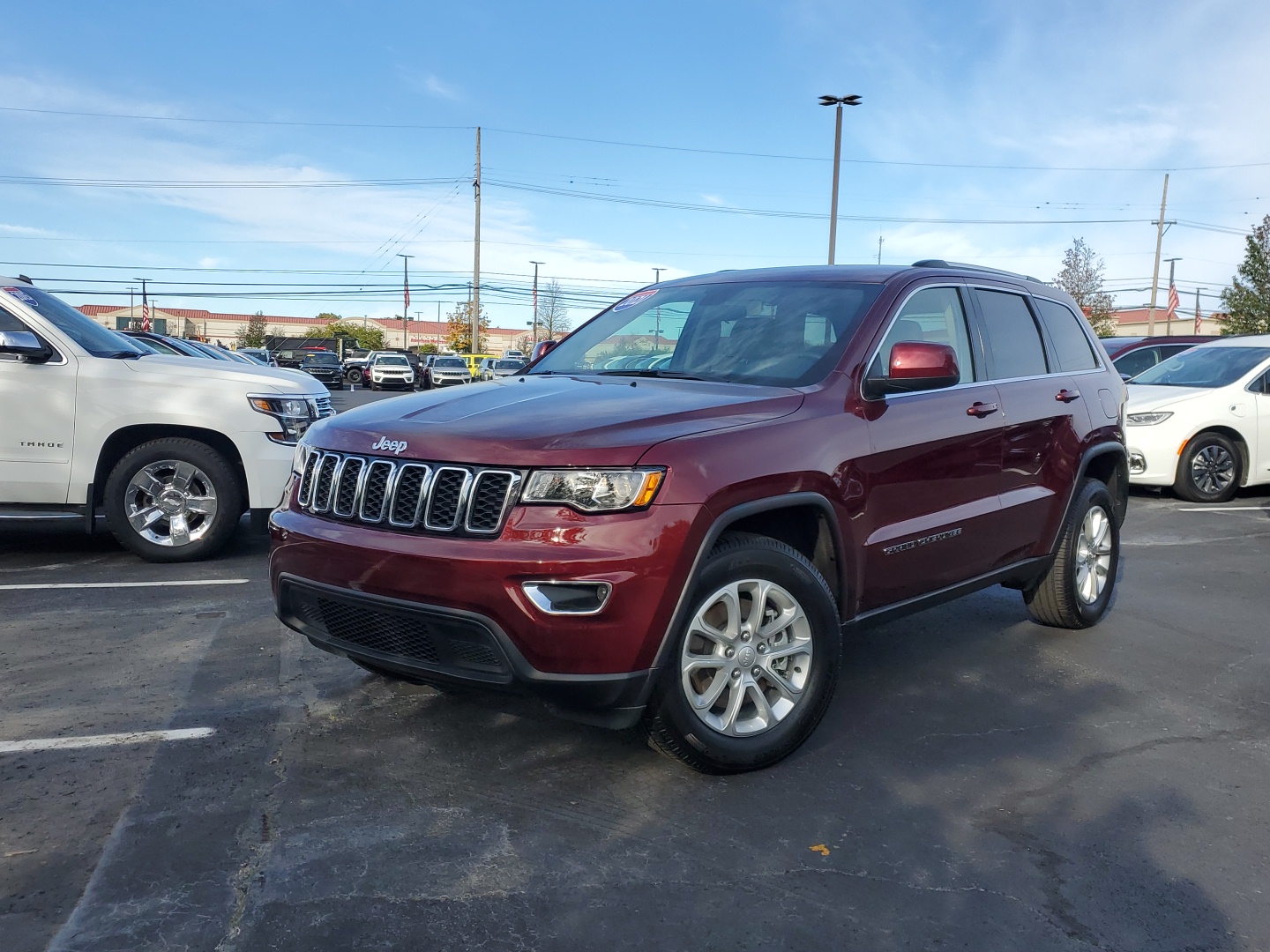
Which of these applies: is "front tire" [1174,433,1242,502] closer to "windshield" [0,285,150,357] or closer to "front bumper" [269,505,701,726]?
"front bumper" [269,505,701,726]

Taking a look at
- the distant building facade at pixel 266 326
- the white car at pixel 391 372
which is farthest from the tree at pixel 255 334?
the white car at pixel 391 372

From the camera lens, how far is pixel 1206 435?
10.7 metres

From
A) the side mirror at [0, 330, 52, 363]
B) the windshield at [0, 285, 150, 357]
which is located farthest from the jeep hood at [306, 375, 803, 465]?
the windshield at [0, 285, 150, 357]

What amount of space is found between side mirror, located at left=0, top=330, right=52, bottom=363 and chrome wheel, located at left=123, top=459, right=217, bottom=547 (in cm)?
91

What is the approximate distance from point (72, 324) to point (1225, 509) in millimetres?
10056

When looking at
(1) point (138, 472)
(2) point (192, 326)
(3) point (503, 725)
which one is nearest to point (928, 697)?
(3) point (503, 725)

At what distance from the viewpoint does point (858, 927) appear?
2.71 metres

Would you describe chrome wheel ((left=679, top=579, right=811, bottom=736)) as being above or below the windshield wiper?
below

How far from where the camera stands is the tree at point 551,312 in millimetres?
84562

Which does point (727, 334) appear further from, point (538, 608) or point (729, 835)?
point (729, 835)

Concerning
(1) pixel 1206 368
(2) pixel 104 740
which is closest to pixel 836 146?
(1) pixel 1206 368

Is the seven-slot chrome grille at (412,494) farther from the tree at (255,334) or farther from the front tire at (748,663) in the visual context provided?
the tree at (255,334)

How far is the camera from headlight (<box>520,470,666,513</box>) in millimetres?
3238

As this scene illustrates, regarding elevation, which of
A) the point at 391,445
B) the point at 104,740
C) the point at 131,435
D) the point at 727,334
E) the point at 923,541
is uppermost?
the point at 727,334
